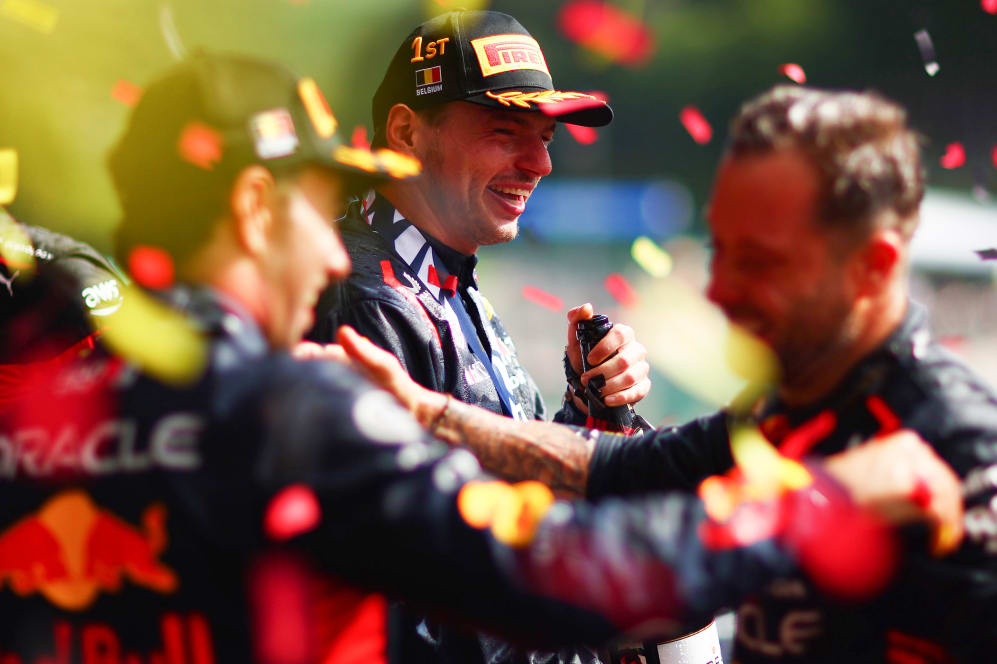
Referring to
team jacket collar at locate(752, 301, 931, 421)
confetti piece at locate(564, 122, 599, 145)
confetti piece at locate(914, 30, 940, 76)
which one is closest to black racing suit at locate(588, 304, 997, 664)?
team jacket collar at locate(752, 301, 931, 421)

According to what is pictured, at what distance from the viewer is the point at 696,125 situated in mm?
10953

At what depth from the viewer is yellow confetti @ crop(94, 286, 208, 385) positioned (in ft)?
4.41

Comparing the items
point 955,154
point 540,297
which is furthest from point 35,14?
point 955,154

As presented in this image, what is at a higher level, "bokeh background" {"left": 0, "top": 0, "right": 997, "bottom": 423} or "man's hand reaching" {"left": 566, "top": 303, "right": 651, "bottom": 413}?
"man's hand reaching" {"left": 566, "top": 303, "right": 651, "bottom": 413}

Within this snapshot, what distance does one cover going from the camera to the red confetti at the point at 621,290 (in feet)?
34.4

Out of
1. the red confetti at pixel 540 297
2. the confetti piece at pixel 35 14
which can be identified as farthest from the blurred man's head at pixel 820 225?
the red confetti at pixel 540 297

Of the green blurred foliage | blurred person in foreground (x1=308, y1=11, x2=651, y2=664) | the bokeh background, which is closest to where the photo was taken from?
blurred person in foreground (x1=308, y1=11, x2=651, y2=664)

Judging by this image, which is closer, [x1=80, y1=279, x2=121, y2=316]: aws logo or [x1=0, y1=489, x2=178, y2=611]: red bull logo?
[x1=0, y1=489, x2=178, y2=611]: red bull logo

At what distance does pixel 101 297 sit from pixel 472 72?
1.57m

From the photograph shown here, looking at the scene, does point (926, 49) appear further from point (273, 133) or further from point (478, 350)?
point (273, 133)

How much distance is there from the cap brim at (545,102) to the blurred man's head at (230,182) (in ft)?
3.84

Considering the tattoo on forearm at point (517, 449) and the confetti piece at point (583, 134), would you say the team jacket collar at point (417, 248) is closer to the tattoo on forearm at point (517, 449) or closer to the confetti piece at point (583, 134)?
the tattoo on forearm at point (517, 449)

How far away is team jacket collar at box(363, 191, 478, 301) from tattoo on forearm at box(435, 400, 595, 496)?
22.1 inches

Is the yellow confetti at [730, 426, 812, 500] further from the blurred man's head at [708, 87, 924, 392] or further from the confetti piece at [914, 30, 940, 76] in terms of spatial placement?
the confetti piece at [914, 30, 940, 76]
